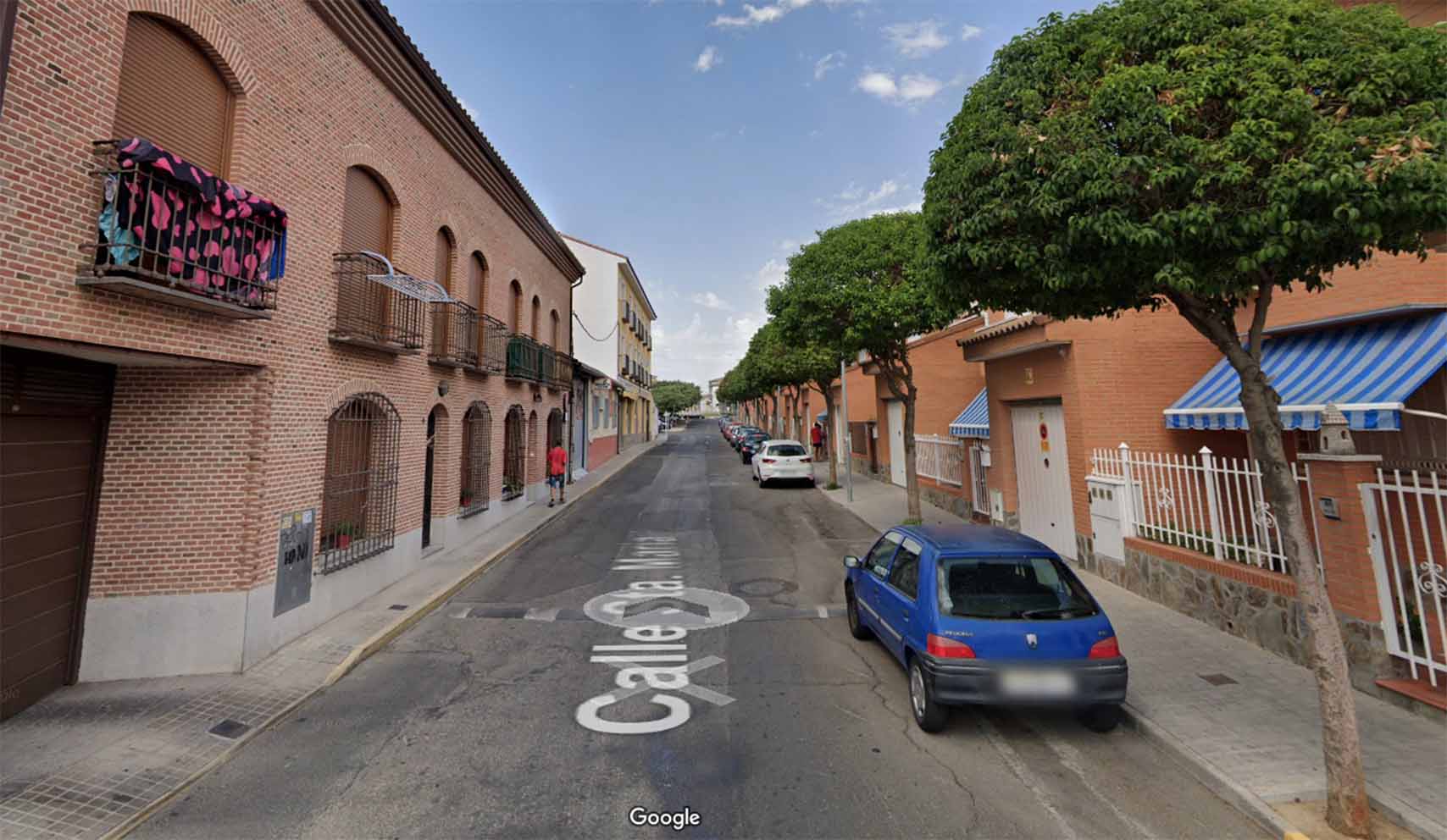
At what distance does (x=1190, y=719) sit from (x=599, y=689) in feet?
16.5

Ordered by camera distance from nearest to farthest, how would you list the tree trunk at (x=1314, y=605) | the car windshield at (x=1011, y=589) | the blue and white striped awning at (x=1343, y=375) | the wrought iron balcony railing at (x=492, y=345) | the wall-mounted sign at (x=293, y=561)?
the tree trunk at (x=1314, y=605)
the car windshield at (x=1011, y=589)
the blue and white striped awning at (x=1343, y=375)
the wall-mounted sign at (x=293, y=561)
the wrought iron balcony railing at (x=492, y=345)

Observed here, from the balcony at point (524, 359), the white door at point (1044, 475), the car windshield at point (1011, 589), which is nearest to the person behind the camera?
the car windshield at point (1011, 589)

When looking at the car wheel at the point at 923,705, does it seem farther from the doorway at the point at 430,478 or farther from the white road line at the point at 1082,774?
the doorway at the point at 430,478

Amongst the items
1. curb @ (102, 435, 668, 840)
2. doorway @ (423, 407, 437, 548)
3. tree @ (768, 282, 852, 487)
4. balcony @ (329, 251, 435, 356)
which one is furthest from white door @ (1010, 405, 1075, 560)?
Result: doorway @ (423, 407, 437, 548)

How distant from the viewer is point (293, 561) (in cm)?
643

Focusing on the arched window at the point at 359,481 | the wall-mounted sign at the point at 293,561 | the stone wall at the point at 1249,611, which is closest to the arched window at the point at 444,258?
the arched window at the point at 359,481

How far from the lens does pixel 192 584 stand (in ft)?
18.3

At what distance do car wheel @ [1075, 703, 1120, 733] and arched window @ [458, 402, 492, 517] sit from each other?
36.1 ft

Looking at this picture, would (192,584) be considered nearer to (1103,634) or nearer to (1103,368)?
(1103,634)

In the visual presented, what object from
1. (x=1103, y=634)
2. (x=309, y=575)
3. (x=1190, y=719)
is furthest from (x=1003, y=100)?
(x=309, y=575)

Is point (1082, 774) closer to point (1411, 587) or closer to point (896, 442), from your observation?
point (1411, 587)

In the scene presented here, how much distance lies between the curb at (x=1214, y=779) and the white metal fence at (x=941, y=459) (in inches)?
320

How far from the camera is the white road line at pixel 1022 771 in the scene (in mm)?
3393

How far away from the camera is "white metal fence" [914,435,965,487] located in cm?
1355
